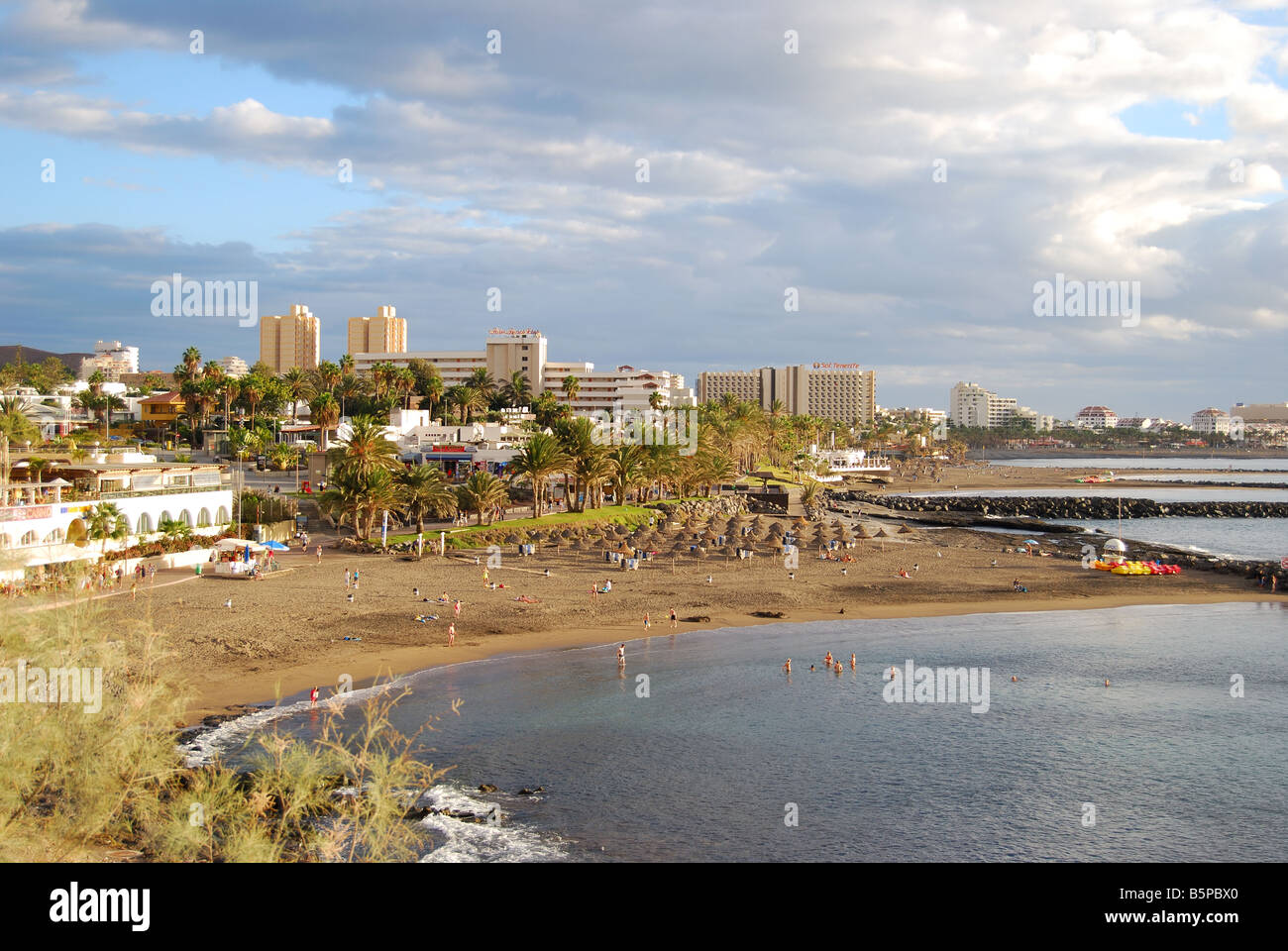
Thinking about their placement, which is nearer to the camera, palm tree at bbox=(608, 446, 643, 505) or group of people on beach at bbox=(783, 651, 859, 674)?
group of people on beach at bbox=(783, 651, 859, 674)

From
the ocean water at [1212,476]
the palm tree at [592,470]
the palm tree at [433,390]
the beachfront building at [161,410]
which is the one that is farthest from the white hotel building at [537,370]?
the ocean water at [1212,476]

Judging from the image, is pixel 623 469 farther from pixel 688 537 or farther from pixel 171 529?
pixel 171 529

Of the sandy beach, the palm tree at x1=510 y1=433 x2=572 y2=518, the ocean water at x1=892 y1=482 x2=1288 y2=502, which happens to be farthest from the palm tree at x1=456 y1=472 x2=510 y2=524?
the ocean water at x1=892 y1=482 x2=1288 y2=502

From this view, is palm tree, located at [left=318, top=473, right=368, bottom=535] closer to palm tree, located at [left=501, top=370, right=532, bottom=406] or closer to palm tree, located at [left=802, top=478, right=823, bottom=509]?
palm tree, located at [left=802, top=478, right=823, bottom=509]

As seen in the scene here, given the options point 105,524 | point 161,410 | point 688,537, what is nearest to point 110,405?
point 161,410

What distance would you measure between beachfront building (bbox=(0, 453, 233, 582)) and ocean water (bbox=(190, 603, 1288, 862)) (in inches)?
803

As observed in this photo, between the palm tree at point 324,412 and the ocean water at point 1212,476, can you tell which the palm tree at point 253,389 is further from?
the ocean water at point 1212,476

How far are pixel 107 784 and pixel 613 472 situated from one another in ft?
197

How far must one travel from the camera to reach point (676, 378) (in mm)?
185875

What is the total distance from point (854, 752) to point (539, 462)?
1704 inches

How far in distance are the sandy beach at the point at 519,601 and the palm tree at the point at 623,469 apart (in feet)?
55.5

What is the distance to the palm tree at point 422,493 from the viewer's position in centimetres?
5866

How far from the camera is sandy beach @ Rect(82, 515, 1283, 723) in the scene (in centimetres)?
3231
